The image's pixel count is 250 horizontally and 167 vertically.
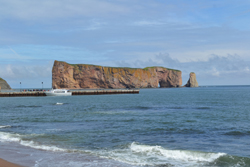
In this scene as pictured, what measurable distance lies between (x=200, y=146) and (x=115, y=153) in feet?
17.6

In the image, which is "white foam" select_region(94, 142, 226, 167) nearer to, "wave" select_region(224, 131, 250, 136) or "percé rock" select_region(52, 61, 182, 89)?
"wave" select_region(224, 131, 250, 136)

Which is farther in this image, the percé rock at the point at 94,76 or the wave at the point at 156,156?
the percé rock at the point at 94,76

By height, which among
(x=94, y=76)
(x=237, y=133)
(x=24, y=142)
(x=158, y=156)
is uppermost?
(x=94, y=76)

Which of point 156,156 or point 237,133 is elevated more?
point 156,156

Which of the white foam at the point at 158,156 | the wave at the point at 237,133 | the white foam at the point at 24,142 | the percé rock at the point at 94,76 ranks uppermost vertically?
the percé rock at the point at 94,76

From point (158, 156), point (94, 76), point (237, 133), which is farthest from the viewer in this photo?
point (94, 76)

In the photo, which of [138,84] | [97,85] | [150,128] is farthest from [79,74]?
[150,128]

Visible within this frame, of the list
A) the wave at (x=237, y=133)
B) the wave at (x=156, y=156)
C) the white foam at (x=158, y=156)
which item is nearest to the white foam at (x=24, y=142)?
the wave at (x=156, y=156)

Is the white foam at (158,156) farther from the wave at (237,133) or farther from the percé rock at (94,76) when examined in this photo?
the percé rock at (94,76)

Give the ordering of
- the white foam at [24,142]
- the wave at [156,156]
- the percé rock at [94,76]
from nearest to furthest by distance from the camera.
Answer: the wave at [156,156] → the white foam at [24,142] → the percé rock at [94,76]

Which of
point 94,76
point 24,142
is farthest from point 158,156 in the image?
point 94,76

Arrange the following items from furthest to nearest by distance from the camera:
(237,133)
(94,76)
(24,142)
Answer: (94,76)
(237,133)
(24,142)

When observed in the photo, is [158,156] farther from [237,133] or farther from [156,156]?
[237,133]

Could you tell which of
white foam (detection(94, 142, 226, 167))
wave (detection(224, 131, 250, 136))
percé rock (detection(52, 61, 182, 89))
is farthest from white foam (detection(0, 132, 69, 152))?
percé rock (detection(52, 61, 182, 89))
